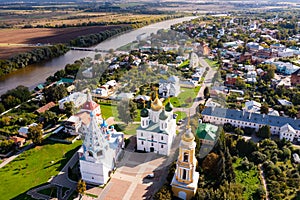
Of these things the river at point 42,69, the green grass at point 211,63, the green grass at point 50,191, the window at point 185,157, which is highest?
the window at point 185,157

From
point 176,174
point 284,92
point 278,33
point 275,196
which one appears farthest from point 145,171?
point 278,33

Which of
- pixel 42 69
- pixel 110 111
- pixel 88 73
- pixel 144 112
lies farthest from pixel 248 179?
pixel 42 69

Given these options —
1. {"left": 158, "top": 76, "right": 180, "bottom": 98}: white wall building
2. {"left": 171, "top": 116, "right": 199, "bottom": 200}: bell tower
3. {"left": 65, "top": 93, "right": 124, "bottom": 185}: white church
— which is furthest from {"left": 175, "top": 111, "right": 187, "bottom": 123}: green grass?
{"left": 171, "top": 116, "right": 199, "bottom": 200}: bell tower

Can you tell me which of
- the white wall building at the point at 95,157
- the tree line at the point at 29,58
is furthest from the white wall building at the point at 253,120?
the tree line at the point at 29,58

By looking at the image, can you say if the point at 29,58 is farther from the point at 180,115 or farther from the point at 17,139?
the point at 180,115

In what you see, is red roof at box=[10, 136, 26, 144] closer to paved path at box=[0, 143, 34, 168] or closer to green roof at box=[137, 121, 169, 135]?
paved path at box=[0, 143, 34, 168]

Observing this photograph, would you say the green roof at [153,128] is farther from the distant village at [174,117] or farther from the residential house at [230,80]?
the residential house at [230,80]
